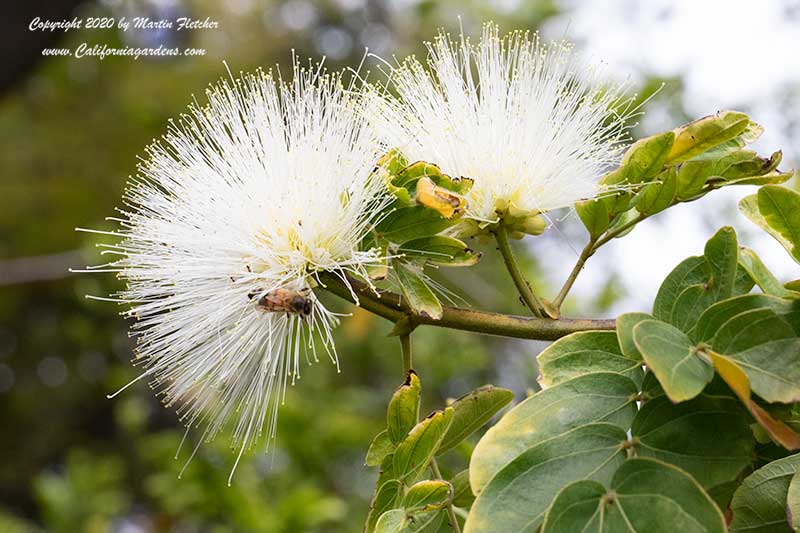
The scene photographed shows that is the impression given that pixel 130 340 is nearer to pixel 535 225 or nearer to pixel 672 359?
pixel 535 225

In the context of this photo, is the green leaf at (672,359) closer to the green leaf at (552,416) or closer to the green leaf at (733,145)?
the green leaf at (552,416)

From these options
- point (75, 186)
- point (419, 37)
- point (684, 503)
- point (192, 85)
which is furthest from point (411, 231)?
point (75, 186)

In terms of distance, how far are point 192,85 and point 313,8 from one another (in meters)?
1.37

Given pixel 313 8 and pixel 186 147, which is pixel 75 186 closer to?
pixel 313 8

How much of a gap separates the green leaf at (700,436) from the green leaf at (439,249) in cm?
36

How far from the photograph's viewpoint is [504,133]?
49.3 inches

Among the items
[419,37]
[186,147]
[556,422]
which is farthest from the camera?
[419,37]

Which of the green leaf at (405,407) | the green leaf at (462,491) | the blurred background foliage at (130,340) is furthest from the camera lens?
the blurred background foliage at (130,340)

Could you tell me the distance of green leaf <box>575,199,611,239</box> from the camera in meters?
1.19

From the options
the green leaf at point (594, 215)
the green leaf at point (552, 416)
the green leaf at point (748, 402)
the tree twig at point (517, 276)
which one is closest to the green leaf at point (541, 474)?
the green leaf at point (552, 416)

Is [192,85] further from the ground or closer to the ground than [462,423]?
further from the ground

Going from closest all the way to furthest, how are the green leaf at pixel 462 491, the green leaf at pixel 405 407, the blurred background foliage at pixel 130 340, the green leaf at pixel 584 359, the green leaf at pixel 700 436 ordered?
the green leaf at pixel 700 436 → the green leaf at pixel 584 359 → the green leaf at pixel 405 407 → the green leaf at pixel 462 491 → the blurred background foliage at pixel 130 340

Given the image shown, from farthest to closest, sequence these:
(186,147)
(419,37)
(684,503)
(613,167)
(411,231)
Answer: (419,37) < (613,167) < (186,147) < (411,231) < (684,503)

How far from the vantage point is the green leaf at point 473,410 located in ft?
3.89
